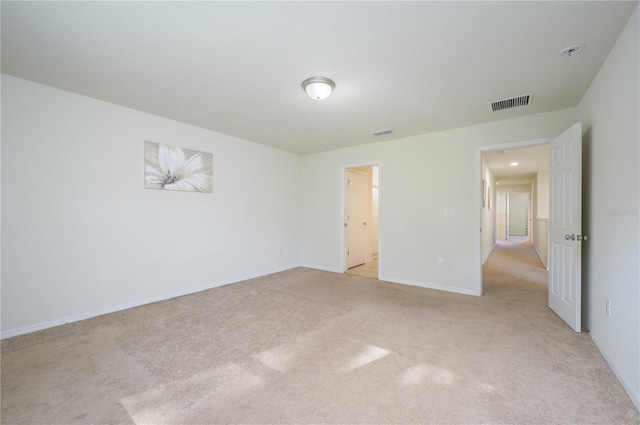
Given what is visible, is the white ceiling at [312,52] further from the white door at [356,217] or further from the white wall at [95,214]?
the white door at [356,217]

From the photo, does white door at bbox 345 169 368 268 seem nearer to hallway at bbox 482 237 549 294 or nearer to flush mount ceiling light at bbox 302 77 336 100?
hallway at bbox 482 237 549 294

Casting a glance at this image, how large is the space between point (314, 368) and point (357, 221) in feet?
13.4

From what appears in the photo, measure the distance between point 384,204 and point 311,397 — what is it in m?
3.48

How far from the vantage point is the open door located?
8.64ft

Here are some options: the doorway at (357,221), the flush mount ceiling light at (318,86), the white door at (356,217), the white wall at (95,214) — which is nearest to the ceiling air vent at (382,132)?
the doorway at (357,221)

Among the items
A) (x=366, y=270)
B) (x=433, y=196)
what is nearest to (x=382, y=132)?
(x=433, y=196)

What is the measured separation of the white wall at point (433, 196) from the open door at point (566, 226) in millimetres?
654

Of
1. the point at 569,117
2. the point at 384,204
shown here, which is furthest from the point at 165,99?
the point at 569,117

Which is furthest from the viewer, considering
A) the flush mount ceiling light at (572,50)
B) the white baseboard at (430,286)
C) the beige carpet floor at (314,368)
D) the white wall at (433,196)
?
the white baseboard at (430,286)

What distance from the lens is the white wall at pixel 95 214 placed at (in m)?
2.61

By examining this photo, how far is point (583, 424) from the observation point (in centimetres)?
150

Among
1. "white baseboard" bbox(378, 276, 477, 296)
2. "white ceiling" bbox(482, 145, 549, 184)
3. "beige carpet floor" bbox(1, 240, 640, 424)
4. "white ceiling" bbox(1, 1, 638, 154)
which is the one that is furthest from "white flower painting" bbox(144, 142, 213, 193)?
"white ceiling" bbox(482, 145, 549, 184)

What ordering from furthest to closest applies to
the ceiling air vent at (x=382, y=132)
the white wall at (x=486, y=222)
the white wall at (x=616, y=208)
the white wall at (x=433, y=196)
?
the white wall at (x=486, y=222) → the ceiling air vent at (x=382, y=132) → the white wall at (x=433, y=196) → the white wall at (x=616, y=208)

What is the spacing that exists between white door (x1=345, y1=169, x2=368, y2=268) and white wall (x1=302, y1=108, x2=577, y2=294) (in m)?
0.34
